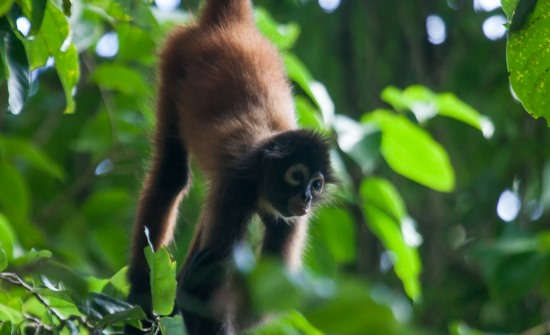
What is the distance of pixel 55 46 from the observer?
3.28 meters

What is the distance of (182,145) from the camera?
16.7ft

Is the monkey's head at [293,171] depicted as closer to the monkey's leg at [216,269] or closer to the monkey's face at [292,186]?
the monkey's face at [292,186]

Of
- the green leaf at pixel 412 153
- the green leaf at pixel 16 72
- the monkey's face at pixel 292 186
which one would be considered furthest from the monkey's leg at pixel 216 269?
the green leaf at pixel 16 72

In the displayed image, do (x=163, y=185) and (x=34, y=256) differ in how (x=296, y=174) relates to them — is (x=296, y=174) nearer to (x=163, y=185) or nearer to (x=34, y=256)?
(x=163, y=185)

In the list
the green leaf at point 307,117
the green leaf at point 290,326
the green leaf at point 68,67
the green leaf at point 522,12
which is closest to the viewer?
the green leaf at point 522,12

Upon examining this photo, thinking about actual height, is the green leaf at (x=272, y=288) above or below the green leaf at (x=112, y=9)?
above

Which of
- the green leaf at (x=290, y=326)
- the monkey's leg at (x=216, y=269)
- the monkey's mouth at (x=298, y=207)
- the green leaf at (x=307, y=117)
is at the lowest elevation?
the green leaf at (x=307, y=117)

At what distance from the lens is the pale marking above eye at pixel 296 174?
4.56 meters

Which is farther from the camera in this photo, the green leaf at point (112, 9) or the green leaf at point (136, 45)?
the green leaf at point (136, 45)

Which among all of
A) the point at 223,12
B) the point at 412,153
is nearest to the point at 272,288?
the point at 412,153

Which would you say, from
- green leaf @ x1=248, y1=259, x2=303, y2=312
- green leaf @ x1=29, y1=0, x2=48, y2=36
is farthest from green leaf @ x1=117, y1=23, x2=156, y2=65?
green leaf @ x1=248, y1=259, x2=303, y2=312

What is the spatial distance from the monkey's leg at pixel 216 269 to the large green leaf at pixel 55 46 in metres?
1.02

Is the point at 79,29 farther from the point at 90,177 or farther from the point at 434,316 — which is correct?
the point at 434,316

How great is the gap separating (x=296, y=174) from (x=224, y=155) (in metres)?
0.40
